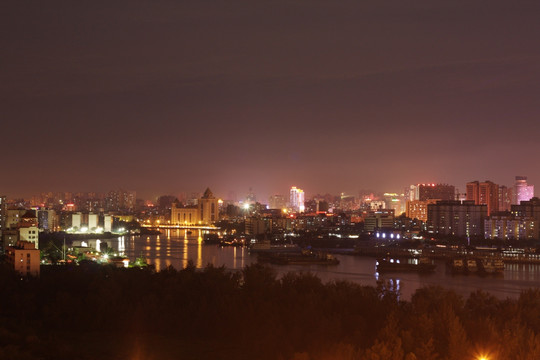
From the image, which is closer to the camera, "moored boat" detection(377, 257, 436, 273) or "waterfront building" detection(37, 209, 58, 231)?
"moored boat" detection(377, 257, 436, 273)

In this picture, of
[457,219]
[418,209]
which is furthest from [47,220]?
[418,209]

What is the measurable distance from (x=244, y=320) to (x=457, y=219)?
20344 millimetres

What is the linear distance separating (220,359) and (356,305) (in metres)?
1.54

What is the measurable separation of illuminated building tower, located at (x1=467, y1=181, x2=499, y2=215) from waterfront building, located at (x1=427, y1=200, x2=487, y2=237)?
5.37 meters

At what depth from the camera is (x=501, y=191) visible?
33969mm

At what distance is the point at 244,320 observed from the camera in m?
6.59

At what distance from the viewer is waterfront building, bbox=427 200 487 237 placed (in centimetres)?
2512

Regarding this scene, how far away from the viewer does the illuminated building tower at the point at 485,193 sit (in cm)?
3125

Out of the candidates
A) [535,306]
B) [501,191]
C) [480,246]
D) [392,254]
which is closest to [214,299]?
[535,306]

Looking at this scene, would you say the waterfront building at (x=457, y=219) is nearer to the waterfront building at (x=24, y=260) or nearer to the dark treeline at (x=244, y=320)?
the waterfront building at (x=24, y=260)

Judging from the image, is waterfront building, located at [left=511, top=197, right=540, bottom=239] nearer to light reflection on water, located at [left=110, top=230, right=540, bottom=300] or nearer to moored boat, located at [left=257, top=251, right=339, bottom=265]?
light reflection on water, located at [left=110, top=230, right=540, bottom=300]

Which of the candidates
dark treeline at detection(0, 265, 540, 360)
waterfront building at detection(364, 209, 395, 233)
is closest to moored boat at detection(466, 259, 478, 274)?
dark treeline at detection(0, 265, 540, 360)

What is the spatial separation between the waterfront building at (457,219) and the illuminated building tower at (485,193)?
537 cm

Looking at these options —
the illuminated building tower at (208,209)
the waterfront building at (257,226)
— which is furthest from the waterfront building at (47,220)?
the illuminated building tower at (208,209)
